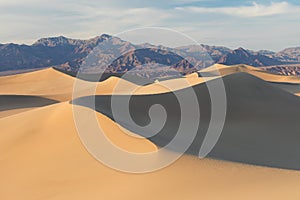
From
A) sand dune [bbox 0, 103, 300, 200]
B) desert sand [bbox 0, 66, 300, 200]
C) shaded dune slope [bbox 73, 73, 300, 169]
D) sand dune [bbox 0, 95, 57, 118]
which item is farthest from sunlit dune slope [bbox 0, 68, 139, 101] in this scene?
Answer: sand dune [bbox 0, 103, 300, 200]

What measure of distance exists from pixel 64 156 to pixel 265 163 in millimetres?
6426

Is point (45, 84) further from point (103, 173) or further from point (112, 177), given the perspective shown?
point (112, 177)

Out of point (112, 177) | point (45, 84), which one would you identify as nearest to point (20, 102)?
point (45, 84)

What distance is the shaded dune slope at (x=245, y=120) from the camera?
11531 millimetres

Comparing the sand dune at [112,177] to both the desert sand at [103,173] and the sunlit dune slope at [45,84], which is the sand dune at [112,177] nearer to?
the desert sand at [103,173]

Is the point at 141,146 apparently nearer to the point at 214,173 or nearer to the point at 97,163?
the point at 97,163

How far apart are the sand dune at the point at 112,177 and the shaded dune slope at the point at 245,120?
1151mm

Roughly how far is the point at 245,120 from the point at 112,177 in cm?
991

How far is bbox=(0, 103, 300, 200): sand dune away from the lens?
795 centimetres

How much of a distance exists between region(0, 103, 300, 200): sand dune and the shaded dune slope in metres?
1.15

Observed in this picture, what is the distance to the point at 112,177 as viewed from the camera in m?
8.92

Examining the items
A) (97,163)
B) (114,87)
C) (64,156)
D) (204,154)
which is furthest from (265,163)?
(114,87)

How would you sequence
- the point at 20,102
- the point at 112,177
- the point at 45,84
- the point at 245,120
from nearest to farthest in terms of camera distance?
1. the point at 112,177
2. the point at 245,120
3. the point at 20,102
4. the point at 45,84

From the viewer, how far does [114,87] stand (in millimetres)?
39844
